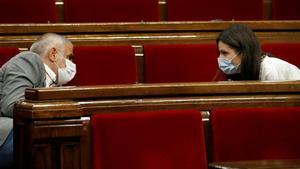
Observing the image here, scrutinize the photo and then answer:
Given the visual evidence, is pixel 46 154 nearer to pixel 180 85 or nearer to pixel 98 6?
pixel 180 85

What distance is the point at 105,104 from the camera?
0.51m

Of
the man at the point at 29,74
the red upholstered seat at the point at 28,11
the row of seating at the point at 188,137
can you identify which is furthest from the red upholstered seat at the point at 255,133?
the red upholstered seat at the point at 28,11

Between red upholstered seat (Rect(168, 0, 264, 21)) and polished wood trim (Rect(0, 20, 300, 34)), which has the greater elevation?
red upholstered seat (Rect(168, 0, 264, 21))

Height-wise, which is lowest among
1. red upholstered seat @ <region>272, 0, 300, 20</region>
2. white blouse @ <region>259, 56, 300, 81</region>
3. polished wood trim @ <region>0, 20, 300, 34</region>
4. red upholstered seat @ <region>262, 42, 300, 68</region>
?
white blouse @ <region>259, 56, 300, 81</region>

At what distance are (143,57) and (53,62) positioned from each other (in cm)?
13

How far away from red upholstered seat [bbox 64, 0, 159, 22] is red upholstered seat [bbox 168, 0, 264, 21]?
0.09ft

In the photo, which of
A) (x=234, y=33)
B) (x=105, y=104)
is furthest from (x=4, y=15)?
(x=105, y=104)

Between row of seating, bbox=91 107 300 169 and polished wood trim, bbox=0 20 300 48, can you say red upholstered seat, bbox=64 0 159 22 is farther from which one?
row of seating, bbox=91 107 300 169

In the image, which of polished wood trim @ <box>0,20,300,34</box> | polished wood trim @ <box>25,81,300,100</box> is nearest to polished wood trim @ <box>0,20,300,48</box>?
polished wood trim @ <box>0,20,300,34</box>

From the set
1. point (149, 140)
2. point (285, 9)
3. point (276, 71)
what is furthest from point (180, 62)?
point (149, 140)

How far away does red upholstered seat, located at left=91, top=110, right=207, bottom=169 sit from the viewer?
1.62ft

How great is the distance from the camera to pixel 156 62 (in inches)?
32.6

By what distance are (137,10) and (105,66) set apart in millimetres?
139

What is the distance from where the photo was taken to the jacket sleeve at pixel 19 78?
0.63 m
